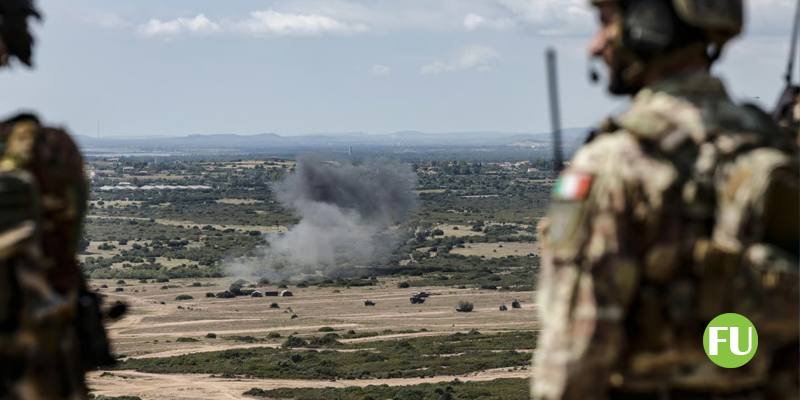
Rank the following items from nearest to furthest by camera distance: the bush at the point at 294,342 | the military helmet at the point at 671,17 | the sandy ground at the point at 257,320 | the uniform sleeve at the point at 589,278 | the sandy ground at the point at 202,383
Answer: the uniform sleeve at the point at 589,278 < the military helmet at the point at 671,17 < the sandy ground at the point at 202,383 < the sandy ground at the point at 257,320 < the bush at the point at 294,342

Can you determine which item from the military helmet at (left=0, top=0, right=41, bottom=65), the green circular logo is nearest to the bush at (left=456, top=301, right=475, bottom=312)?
the military helmet at (left=0, top=0, right=41, bottom=65)

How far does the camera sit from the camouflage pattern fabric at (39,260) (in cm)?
718

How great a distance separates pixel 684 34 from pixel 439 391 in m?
49.8

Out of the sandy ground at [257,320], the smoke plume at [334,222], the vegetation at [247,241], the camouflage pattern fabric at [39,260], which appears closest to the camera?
the camouflage pattern fabric at [39,260]

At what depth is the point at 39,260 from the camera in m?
7.27

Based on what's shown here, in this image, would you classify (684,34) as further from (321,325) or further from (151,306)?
(151,306)

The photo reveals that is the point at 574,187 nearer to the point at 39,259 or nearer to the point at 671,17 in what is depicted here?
the point at 671,17

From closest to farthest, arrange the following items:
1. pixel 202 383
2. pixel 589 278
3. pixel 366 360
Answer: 1. pixel 589 278
2. pixel 202 383
3. pixel 366 360

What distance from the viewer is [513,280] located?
353 ft

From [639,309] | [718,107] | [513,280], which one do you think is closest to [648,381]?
[639,309]

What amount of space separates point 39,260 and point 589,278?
2938 millimetres

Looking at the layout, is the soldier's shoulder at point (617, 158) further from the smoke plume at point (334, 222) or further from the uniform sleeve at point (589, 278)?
the smoke plume at point (334, 222)

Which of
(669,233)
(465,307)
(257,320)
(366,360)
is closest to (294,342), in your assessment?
(366,360)

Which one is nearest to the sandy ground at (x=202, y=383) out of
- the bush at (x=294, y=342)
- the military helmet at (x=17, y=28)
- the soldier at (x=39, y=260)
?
the bush at (x=294, y=342)
